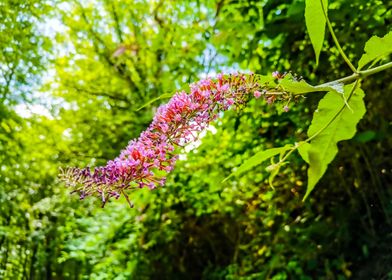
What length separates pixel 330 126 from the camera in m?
0.58

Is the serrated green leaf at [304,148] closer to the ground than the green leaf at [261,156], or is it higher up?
closer to the ground

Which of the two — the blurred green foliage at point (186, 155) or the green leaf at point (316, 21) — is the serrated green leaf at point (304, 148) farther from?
the blurred green foliage at point (186, 155)

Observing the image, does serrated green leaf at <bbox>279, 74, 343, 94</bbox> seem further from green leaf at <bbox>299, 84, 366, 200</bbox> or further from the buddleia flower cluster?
the buddleia flower cluster

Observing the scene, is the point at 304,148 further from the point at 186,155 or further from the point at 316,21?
the point at 186,155

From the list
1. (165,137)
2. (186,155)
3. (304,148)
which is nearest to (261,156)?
(304,148)

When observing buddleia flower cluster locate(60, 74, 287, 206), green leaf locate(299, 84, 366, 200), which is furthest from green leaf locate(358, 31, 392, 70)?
buddleia flower cluster locate(60, 74, 287, 206)

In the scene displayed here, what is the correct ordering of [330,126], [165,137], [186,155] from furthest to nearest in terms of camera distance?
[186,155], [165,137], [330,126]

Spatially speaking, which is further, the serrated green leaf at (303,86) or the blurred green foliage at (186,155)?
the blurred green foliage at (186,155)

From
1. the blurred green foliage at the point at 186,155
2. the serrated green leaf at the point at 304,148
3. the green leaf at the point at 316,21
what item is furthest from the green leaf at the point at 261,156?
the blurred green foliage at the point at 186,155

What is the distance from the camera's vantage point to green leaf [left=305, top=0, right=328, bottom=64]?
0.64m

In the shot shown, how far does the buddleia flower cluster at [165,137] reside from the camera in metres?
0.66

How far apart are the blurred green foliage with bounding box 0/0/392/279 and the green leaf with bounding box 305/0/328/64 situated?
99cm

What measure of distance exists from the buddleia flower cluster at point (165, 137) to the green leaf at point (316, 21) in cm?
10

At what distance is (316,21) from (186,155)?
2517mm
